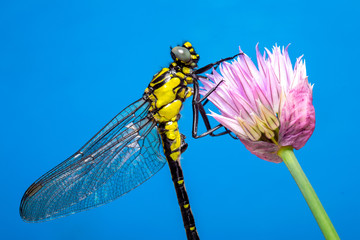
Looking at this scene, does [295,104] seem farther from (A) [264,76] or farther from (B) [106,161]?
(B) [106,161]

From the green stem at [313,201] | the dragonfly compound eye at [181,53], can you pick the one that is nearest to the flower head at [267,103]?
the green stem at [313,201]

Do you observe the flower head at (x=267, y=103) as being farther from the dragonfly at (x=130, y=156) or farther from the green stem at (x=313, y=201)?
the dragonfly at (x=130, y=156)

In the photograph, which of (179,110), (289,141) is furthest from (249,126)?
(179,110)

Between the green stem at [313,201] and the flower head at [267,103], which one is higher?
the flower head at [267,103]

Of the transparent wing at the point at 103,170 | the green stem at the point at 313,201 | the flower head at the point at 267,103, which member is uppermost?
the transparent wing at the point at 103,170

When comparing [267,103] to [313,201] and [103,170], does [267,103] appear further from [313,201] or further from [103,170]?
[103,170]

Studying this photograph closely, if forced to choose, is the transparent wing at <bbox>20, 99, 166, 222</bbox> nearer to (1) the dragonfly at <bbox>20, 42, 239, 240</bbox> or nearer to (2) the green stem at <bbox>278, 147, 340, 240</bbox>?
(1) the dragonfly at <bbox>20, 42, 239, 240</bbox>

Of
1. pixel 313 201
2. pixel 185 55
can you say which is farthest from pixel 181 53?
pixel 313 201
